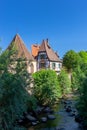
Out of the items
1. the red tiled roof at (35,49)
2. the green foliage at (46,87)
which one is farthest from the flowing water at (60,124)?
the red tiled roof at (35,49)

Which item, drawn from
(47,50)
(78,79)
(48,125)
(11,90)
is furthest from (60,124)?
(47,50)

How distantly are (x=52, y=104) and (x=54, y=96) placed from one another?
236cm

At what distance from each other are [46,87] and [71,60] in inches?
1330

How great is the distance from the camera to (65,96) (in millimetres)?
54906

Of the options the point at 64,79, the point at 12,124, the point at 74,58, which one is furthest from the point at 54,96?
the point at 74,58

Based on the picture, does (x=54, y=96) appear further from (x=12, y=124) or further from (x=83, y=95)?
(x=12, y=124)

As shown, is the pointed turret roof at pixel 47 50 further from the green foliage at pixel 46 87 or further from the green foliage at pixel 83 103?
the green foliage at pixel 83 103

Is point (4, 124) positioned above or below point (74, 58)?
below

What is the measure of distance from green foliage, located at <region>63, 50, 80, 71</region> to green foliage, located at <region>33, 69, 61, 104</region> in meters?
30.1

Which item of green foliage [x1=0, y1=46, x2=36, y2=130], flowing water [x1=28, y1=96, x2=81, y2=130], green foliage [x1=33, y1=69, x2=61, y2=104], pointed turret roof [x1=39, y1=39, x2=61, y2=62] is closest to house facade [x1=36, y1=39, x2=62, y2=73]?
pointed turret roof [x1=39, y1=39, x2=61, y2=62]

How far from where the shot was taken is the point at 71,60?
74625mm

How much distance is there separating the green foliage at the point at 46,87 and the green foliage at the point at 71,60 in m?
30.1

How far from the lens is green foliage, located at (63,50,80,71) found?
73.8 m

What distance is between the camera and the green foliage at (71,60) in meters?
73.8
